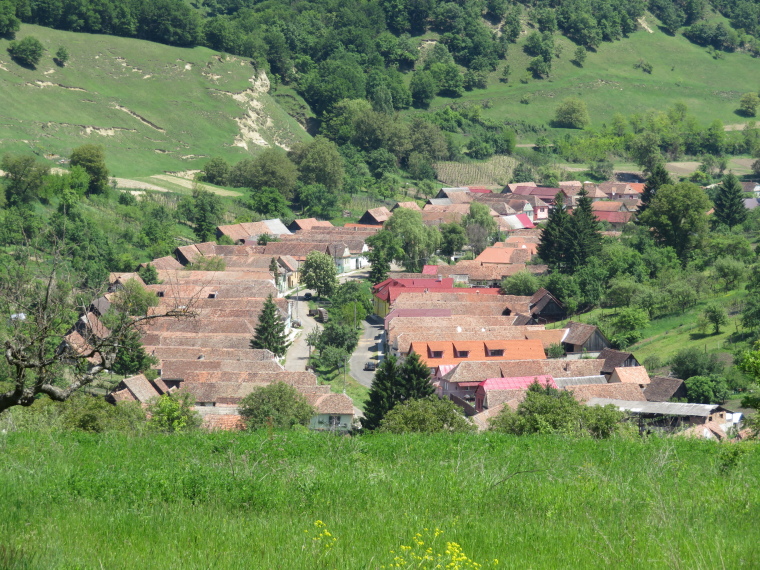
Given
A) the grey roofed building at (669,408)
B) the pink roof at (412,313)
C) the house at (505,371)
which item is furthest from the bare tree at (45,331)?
the pink roof at (412,313)

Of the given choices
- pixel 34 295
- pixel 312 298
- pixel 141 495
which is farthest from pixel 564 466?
pixel 312 298

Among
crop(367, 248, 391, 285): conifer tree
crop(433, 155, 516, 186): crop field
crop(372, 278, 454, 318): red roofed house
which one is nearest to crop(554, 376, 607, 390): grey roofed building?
crop(372, 278, 454, 318): red roofed house

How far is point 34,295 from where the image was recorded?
886 cm

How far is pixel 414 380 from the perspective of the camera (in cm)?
3241

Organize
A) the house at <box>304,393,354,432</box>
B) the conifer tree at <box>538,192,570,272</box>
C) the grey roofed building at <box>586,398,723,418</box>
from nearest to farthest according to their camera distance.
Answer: the grey roofed building at <box>586,398,723,418</box> < the house at <box>304,393,354,432</box> < the conifer tree at <box>538,192,570,272</box>

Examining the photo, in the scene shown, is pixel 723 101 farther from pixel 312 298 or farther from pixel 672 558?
pixel 672 558

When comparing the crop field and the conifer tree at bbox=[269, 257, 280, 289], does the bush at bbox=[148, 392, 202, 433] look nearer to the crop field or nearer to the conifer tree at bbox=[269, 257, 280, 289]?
the conifer tree at bbox=[269, 257, 280, 289]

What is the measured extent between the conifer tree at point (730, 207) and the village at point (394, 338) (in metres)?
14.9

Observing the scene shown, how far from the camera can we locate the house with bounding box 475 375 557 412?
34594 mm

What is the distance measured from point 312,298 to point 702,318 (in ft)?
84.1

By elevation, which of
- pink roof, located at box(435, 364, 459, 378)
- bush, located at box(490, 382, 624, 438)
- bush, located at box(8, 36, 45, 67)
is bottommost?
pink roof, located at box(435, 364, 459, 378)

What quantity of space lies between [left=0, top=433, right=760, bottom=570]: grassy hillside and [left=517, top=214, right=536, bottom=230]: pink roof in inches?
2931

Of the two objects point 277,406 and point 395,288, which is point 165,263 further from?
point 277,406

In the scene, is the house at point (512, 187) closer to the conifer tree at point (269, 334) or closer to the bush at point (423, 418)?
the conifer tree at point (269, 334)
